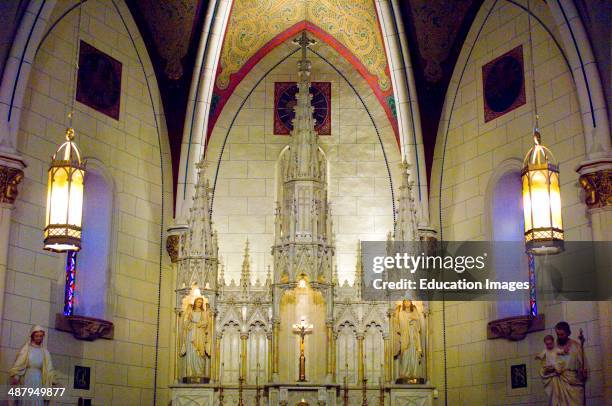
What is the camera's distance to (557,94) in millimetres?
18438

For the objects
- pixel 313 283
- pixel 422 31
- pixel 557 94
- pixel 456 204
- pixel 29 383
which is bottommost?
pixel 29 383

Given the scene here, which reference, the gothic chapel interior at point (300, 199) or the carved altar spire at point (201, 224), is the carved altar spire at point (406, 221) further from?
the carved altar spire at point (201, 224)

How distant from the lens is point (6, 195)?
16.9 m

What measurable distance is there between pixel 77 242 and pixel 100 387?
4.31m

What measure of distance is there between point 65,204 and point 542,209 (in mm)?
6851

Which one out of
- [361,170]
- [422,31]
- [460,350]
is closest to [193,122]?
[361,170]

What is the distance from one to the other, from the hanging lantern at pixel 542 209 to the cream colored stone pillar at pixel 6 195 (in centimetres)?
806

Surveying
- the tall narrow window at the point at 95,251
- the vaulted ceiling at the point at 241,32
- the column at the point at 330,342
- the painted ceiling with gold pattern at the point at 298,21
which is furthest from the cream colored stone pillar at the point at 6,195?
the painted ceiling with gold pattern at the point at 298,21

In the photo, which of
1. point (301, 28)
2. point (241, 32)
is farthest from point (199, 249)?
point (301, 28)

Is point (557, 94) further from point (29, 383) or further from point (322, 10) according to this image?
point (29, 383)

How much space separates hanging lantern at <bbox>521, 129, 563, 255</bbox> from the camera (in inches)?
574

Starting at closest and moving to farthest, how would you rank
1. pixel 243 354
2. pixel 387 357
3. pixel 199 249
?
pixel 387 357, pixel 199 249, pixel 243 354

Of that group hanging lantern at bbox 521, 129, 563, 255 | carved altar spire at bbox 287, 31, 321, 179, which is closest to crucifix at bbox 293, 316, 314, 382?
carved altar spire at bbox 287, 31, 321, 179

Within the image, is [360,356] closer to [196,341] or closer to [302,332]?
[302,332]
